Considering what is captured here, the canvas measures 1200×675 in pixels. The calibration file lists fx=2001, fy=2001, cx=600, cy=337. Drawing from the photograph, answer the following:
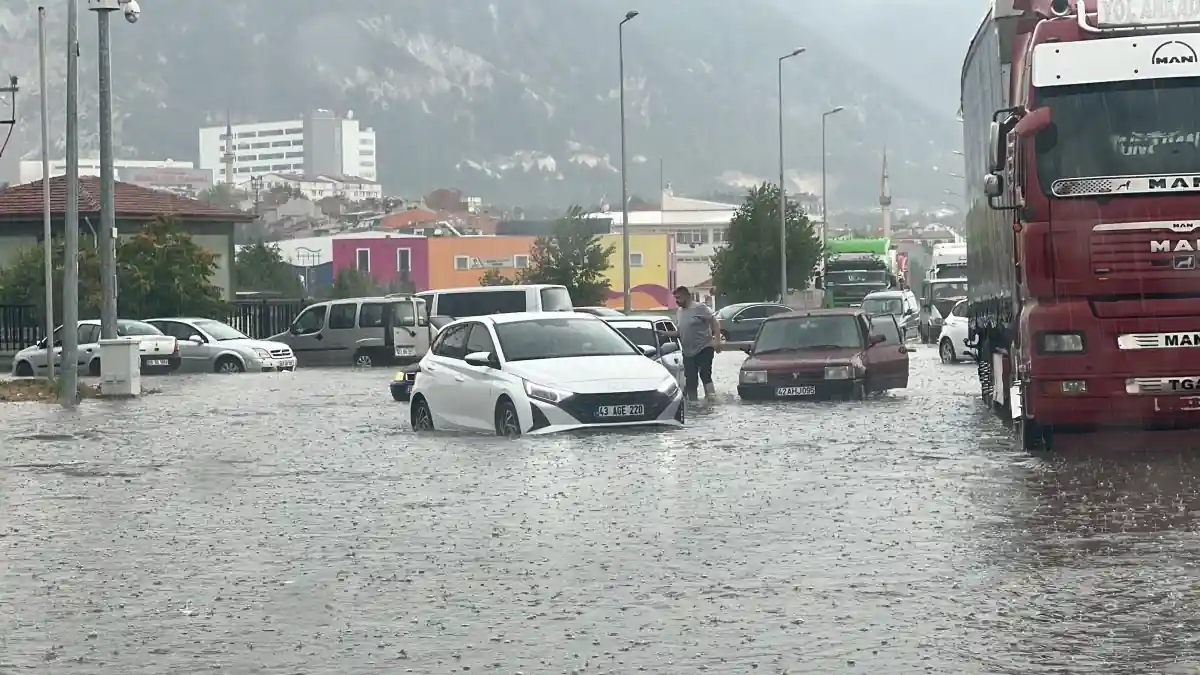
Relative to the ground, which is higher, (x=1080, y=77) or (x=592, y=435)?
(x=1080, y=77)

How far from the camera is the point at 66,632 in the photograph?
9.02 m

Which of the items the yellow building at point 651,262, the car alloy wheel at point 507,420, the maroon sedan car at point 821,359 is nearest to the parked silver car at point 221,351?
the maroon sedan car at point 821,359

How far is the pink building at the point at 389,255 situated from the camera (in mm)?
152500

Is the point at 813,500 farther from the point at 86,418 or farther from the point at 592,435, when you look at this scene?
the point at 86,418

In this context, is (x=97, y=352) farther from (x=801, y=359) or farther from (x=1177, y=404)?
(x=1177, y=404)

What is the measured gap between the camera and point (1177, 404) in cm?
1608

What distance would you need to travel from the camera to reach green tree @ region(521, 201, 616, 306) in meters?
82.1

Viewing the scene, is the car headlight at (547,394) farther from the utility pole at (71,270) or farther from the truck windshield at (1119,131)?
the utility pole at (71,270)

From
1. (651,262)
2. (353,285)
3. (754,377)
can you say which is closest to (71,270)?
(754,377)

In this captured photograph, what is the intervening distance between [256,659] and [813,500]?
6.77 metres

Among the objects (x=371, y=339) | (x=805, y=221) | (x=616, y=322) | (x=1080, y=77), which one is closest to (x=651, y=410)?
(x=1080, y=77)

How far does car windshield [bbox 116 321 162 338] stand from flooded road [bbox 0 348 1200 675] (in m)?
23.4

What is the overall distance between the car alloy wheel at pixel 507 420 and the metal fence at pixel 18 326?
129ft

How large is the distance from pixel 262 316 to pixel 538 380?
4649 centimetres
